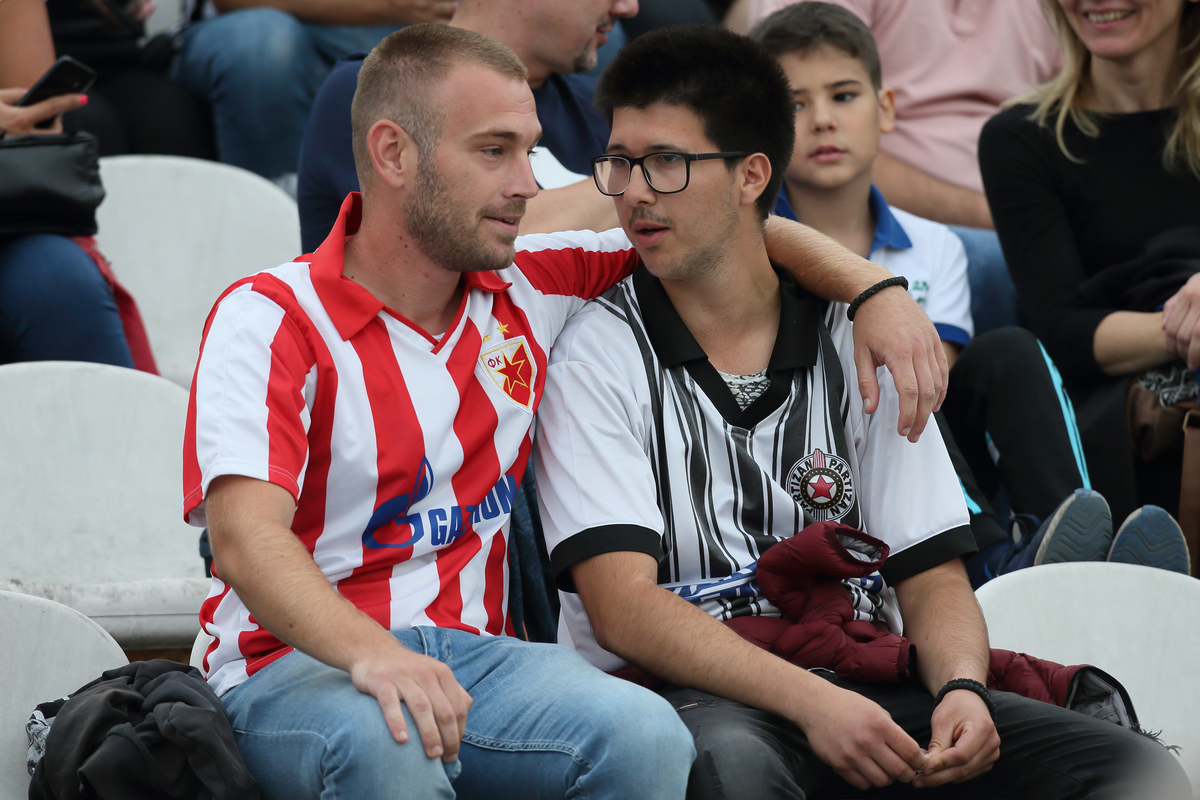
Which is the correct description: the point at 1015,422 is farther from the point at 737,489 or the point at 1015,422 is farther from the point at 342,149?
the point at 342,149

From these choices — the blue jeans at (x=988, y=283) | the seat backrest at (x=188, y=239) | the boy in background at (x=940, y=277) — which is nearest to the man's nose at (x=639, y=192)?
the boy in background at (x=940, y=277)

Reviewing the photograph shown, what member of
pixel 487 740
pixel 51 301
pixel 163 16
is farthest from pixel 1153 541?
pixel 163 16

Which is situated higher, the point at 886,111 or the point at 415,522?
the point at 886,111

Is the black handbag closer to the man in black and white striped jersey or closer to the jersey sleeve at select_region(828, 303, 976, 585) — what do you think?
the man in black and white striped jersey

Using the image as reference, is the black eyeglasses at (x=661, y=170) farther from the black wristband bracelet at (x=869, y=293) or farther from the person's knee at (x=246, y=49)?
the person's knee at (x=246, y=49)

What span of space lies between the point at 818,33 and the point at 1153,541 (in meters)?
1.46

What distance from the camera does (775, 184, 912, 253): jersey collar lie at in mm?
3027

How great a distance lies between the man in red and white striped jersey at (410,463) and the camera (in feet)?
4.88

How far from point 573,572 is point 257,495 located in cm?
49

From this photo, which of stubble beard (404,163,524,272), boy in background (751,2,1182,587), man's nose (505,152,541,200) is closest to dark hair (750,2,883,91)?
boy in background (751,2,1182,587)

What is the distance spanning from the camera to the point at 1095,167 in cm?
288

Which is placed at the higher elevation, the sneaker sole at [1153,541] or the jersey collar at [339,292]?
the jersey collar at [339,292]

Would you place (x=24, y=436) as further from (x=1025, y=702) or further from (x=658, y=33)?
(x=1025, y=702)

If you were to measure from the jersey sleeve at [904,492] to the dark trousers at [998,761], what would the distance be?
0.72ft
